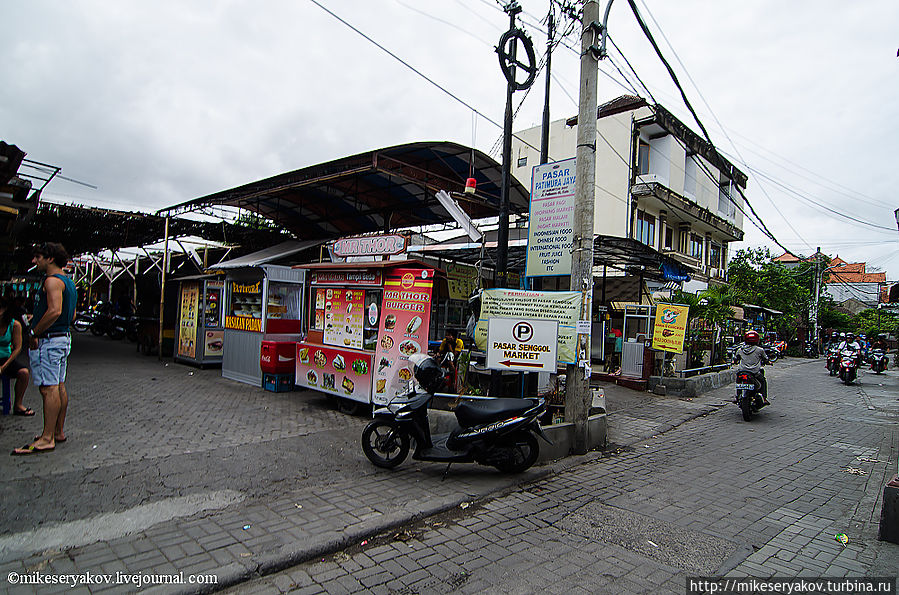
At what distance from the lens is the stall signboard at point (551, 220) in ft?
22.9

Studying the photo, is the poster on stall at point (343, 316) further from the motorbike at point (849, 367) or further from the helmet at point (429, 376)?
the motorbike at point (849, 367)

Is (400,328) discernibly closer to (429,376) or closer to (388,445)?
(429,376)

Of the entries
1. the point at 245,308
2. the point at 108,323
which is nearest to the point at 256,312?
the point at 245,308

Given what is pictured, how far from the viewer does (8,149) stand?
6824 mm

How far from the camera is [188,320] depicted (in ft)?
44.5

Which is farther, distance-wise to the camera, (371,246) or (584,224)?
(371,246)

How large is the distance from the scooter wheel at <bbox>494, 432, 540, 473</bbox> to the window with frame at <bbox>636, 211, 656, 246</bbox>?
715 inches

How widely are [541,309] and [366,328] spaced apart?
3.16 meters

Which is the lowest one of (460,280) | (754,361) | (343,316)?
Answer: (754,361)

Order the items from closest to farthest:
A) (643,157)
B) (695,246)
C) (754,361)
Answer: (754,361)
(643,157)
(695,246)

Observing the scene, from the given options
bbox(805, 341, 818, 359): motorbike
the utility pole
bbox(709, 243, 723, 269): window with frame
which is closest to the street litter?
the utility pole

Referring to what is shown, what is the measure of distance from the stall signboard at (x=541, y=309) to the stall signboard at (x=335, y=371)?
7.47ft

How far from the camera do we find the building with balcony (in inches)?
837

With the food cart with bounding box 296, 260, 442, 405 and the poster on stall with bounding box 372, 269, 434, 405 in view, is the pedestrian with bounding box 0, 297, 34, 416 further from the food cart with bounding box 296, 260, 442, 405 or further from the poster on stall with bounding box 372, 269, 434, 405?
the poster on stall with bounding box 372, 269, 434, 405
